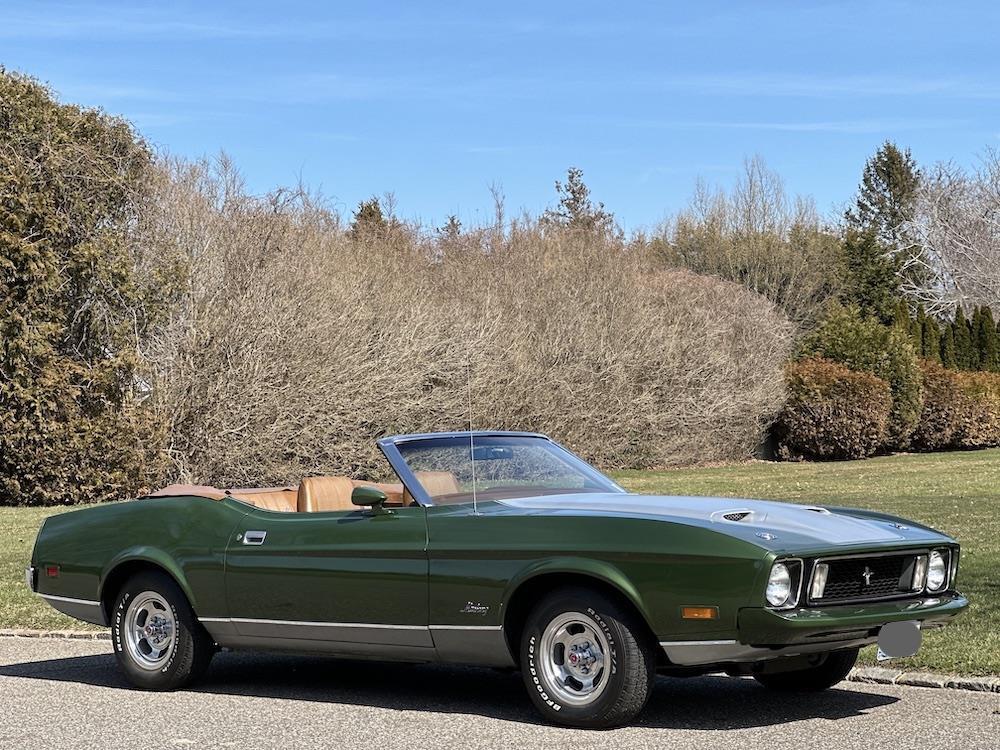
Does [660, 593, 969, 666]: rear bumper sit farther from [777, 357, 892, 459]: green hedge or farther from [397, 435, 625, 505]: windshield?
[777, 357, 892, 459]: green hedge

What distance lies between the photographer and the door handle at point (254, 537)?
313 inches

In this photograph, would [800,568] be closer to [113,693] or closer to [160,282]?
[113,693]

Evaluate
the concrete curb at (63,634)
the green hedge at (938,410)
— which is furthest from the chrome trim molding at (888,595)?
the green hedge at (938,410)

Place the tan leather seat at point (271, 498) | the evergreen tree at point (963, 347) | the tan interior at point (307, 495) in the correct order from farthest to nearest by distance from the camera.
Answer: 1. the evergreen tree at point (963, 347)
2. the tan leather seat at point (271, 498)
3. the tan interior at point (307, 495)

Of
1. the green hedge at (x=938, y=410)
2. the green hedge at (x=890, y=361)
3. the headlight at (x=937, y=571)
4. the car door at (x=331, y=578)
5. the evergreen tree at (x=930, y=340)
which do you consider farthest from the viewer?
the evergreen tree at (x=930, y=340)

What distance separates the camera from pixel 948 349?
166ft

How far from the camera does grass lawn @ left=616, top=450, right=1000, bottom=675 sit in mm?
8766

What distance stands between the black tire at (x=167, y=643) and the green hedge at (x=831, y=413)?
31.0 m

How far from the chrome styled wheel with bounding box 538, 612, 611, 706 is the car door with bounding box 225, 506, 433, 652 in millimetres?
718

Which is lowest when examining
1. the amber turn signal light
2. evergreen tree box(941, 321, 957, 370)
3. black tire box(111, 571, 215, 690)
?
black tire box(111, 571, 215, 690)

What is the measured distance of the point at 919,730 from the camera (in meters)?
6.71

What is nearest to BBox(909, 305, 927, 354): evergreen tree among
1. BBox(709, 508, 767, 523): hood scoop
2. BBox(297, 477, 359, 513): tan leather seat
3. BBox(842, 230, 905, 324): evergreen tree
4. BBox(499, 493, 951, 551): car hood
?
BBox(842, 230, 905, 324): evergreen tree

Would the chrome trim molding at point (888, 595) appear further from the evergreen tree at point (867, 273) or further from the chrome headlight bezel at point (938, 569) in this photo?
the evergreen tree at point (867, 273)

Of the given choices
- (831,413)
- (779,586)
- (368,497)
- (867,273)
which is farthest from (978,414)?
(779,586)
